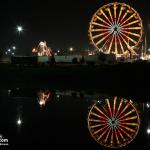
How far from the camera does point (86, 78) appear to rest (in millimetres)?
37250

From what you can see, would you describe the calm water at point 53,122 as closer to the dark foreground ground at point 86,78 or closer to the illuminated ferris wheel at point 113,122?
the illuminated ferris wheel at point 113,122

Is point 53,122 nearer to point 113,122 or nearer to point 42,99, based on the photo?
point 113,122

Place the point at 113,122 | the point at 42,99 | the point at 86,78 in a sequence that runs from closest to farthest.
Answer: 1. the point at 113,122
2. the point at 42,99
3. the point at 86,78

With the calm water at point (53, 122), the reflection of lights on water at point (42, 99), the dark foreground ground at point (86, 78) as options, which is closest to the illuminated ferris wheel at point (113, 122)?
the calm water at point (53, 122)

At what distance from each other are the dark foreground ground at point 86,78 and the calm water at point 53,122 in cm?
790

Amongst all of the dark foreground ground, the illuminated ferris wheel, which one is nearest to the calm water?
the illuminated ferris wheel

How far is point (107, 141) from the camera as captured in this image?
43.5 ft

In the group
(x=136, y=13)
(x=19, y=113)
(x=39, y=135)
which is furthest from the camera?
(x=136, y=13)

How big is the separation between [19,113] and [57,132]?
15.7ft

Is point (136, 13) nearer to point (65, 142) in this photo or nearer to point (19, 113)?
point (19, 113)

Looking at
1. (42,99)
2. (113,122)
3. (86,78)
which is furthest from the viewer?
(86,78)

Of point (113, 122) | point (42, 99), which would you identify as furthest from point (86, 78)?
point (113, 122)

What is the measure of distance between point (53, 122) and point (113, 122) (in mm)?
2636

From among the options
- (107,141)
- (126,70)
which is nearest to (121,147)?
(107,141)
